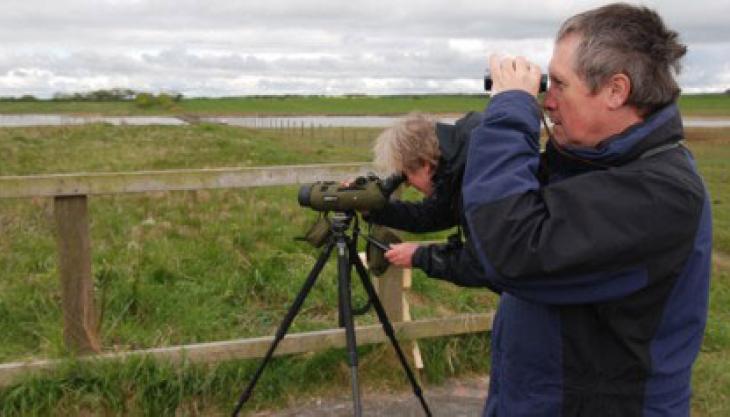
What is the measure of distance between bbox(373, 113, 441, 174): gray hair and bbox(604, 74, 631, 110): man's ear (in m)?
1.49

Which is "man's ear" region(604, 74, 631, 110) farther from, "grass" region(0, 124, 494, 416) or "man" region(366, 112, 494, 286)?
"grass" region(0, 124, 494, 416)

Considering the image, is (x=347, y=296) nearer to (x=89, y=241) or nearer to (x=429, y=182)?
(x=429, y=182)

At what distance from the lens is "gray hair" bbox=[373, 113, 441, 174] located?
9.77ft

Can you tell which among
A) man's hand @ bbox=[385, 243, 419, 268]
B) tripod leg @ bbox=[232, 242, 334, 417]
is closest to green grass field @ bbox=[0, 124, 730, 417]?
tripod leg @ bbox=[232, 242, 334, 417]

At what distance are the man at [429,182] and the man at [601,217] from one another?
1043mm

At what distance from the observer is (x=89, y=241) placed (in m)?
3.55

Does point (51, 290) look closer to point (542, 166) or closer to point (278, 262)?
point (278, 262)

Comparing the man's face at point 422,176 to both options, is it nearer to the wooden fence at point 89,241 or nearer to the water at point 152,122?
the wooden fence at point 89,241

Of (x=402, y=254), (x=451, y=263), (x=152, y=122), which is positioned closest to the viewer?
(x=451, y=263)

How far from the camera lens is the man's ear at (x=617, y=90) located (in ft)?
4.74

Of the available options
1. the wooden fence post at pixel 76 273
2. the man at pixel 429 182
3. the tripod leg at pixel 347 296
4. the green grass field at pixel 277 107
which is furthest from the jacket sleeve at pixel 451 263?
the green grass field at pixel 277 107

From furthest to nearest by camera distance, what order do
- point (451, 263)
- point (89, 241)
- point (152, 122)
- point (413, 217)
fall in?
point (152, 122), point (89, 241), point (413, 217), point (451, 263)

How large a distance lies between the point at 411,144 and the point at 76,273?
1754 mm

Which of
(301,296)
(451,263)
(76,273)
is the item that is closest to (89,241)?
(76,273)
